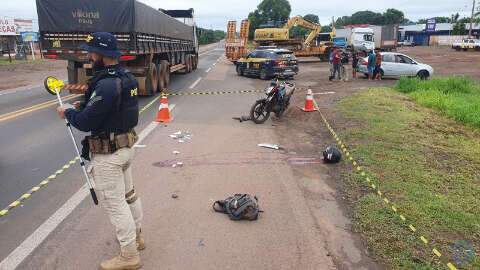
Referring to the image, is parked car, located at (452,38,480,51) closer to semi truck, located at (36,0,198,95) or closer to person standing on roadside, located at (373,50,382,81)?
person standing on roadside, located at (373,50,382,81)

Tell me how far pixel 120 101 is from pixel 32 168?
4077 millimetres

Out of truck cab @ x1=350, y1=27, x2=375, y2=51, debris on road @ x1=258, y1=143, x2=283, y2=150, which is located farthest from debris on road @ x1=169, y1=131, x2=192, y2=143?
truck cab @ x1=350, y1=27, x2=375, y2=51

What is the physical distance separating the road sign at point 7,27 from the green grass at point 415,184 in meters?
39.8

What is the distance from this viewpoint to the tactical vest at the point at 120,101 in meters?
3.41

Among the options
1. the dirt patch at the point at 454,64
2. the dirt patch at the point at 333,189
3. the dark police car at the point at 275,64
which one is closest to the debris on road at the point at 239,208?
the dirt patch at the point at 333,189

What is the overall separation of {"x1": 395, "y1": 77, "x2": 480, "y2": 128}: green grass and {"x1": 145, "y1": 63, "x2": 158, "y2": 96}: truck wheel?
29.9 feet

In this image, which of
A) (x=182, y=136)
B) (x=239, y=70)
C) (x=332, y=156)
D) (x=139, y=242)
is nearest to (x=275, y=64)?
(x=239, y=70)

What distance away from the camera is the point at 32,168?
6711 millimetres

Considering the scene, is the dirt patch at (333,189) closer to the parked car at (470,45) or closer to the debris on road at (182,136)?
the debris on road at (182,136)

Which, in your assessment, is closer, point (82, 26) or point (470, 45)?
point (82, 26)

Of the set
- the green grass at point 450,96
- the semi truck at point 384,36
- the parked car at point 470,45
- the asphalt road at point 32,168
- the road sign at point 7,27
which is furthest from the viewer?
the parked car at point 470,45

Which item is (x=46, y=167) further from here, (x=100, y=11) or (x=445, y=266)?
(x=100, y=11)

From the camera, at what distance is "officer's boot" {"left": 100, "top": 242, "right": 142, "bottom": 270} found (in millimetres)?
3709

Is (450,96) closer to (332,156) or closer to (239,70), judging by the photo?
(332,156)
